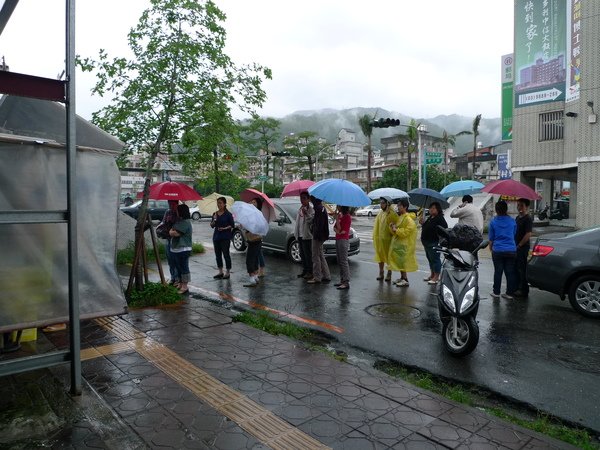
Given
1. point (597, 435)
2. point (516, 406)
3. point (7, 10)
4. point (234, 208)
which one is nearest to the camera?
point (597, 435)

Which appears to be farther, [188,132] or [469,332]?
[188,132]

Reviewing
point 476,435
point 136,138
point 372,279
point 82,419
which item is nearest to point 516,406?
point 476,435

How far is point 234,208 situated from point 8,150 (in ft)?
16.2

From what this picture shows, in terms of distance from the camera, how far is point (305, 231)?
9.17m

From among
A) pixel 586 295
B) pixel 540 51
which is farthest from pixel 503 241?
pixel 540 51

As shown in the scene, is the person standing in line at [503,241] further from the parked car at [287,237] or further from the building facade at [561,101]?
the building facade at [561,101]

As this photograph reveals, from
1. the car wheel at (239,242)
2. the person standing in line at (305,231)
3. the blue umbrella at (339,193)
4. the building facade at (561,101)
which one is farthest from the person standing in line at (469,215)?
the building facade at (561,101)

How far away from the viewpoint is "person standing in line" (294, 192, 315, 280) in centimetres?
914

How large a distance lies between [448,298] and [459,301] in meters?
0.17

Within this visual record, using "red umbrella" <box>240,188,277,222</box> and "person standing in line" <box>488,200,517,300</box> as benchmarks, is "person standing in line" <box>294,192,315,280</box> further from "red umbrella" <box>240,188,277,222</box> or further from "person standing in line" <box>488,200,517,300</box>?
"person standing in line" <box>488,200,517,300</box>

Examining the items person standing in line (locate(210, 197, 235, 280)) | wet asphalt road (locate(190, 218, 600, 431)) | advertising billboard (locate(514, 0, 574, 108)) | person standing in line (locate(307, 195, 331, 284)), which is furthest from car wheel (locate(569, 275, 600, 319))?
advertising billboard (locate(514, 0, 574, 108))

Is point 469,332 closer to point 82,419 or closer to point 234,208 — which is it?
point 82,419

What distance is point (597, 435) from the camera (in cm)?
346

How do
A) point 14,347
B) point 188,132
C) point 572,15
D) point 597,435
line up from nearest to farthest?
point 597,435, point 14,347, point 188,132, point 572,15
